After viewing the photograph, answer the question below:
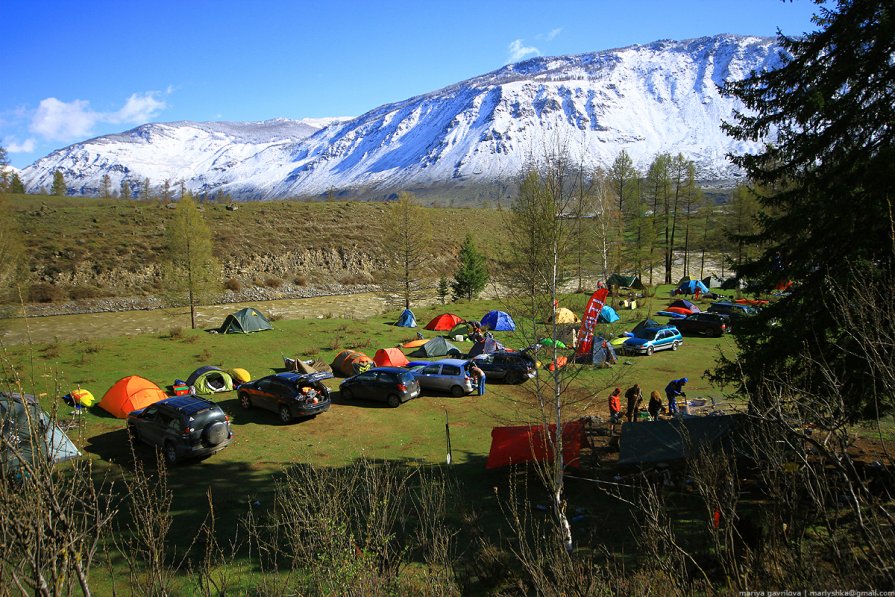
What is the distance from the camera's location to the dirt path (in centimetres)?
3248

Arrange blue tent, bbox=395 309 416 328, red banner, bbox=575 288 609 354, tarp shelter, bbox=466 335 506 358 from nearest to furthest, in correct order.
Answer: red banner, bbox=575 288 609 354, tarp shelter, bbox=466 335 506 358, blue tent, bbox=395 309 416 328

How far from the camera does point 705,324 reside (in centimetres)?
2859

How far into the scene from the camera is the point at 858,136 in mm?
9398

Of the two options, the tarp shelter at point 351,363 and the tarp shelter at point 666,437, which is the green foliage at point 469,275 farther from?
the tarp shelter at point 666,437

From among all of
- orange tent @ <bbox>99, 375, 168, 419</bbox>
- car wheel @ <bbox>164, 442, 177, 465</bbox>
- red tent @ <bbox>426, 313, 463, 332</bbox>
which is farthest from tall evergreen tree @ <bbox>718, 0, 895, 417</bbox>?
red tent @ <bbox>426, 313, 463, 332</bbox>

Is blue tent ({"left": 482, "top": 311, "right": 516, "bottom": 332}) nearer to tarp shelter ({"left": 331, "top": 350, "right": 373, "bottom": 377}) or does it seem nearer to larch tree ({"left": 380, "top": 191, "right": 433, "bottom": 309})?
larch tree ({"left": 380, "top": 191, "right": 433, "bottom": 309})

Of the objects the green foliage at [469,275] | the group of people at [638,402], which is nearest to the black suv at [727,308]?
the group of people at [638,402]

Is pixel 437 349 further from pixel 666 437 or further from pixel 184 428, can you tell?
pixel 666 437

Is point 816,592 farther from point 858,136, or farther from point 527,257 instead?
point 858,136

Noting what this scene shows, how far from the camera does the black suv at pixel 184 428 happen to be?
41.4 ft

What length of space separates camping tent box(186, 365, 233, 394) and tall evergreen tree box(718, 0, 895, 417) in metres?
17.1

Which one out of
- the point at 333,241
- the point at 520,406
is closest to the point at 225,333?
the point at 520,406

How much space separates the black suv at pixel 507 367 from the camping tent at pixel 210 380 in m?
9.84

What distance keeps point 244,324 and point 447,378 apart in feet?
46.5
